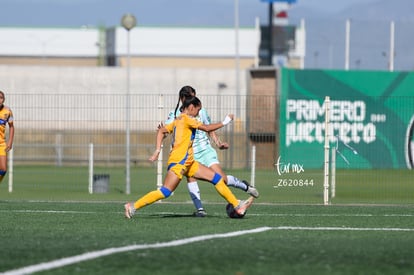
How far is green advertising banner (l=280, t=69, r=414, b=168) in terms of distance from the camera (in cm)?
3120

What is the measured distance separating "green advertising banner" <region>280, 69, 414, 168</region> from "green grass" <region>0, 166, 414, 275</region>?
4855mm

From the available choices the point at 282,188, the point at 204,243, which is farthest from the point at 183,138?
the point at 282,188

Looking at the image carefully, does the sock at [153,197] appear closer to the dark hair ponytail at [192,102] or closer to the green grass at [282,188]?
the dark hair ponytail at [192,102]

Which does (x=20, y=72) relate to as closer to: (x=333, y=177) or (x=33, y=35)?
(x=333, y=177)

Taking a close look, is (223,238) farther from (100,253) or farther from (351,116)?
(351,116)

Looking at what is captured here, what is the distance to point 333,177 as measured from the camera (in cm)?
2703

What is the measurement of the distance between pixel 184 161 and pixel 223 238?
349 centimetres

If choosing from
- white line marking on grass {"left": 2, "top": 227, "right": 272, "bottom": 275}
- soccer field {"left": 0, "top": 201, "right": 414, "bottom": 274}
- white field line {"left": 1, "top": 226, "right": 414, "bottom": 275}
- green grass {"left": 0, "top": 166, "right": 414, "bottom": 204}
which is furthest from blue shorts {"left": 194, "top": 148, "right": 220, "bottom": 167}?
green grass {"left": 0, "top": 166, "right": 414, "bottom": 204}

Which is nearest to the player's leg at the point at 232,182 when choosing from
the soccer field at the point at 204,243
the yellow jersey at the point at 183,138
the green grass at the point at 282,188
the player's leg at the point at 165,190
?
the soccer field at the point at 204,243

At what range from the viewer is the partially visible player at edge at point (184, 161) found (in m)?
17.1

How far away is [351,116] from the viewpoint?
4044cm

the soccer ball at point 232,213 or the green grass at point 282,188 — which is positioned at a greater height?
the soccer ball at point 232,213

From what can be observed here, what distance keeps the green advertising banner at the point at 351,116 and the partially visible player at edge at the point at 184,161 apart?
10807 mm

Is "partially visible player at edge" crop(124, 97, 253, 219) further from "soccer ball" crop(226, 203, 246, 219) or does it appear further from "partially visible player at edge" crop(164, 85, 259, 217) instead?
"partially visible player at edge" crop(164, 85, 259, 217)
